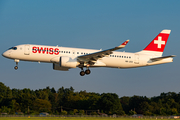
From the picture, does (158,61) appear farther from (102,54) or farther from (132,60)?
(102,54)

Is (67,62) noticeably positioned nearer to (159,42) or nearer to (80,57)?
(80,57)

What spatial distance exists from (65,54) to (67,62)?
164cm

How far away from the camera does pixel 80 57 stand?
41.8m

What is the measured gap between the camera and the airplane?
135ft

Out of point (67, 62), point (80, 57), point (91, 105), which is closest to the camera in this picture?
point (67, 62)

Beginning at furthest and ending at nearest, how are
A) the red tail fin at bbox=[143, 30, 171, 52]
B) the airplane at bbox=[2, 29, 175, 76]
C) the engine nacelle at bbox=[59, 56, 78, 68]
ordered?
the red tail fin at bbox=[143, 30, 171, 52] → the airplane at bbox=[2, 29, 175, 76] → the engine nacelle at bbox=[59, 56, 78, 68]

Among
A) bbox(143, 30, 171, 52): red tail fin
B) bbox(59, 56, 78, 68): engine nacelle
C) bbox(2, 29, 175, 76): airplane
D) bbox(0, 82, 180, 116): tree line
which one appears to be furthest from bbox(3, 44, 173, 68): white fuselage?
bbox(0, 82, 180, 116): tree line

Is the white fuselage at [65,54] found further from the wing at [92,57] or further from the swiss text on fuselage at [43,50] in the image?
the wing at [92,57]

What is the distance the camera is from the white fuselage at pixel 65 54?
135 ft

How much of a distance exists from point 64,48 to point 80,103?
2119 inches

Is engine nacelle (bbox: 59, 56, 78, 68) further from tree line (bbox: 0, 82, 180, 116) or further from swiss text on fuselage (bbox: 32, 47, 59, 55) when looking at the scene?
tree line (bbox: 0, 82, 180, 116)

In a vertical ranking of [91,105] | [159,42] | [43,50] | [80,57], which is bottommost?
[91,105]

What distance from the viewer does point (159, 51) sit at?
162ft

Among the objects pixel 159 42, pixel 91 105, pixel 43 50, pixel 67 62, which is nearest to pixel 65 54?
pixel 67 62
